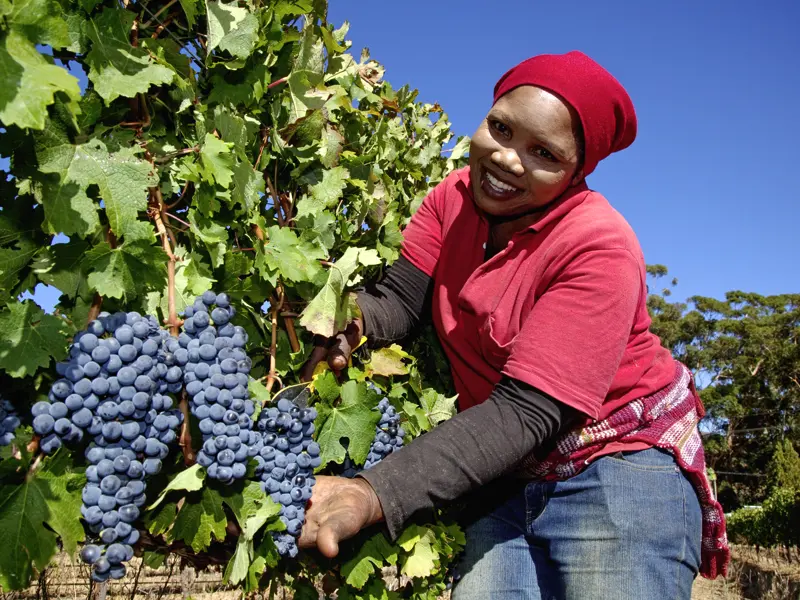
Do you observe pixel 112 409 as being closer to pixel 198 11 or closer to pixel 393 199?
pixel 198 11

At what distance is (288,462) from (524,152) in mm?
1230

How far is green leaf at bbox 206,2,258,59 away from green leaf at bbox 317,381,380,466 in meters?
1.02

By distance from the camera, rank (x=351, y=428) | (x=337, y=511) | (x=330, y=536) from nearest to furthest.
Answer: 1. (x=330, y=536)
2. (x=337, y=511)
3. (x=351, y=428)

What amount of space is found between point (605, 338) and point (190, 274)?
47.4 inches

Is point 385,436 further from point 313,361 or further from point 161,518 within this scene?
point 161,518

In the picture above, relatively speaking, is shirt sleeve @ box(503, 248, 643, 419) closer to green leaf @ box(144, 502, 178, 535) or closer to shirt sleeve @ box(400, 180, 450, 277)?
shirt sleeve @ box(400, 180, 450, 277)

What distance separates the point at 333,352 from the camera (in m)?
2.05

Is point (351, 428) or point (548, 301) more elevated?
point (548, 301)

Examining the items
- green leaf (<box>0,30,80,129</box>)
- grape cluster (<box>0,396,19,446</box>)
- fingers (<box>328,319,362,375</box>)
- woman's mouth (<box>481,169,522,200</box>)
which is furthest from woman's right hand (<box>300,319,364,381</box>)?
green leaf (<box>0,30,80,129</box>)

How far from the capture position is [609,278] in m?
2.00

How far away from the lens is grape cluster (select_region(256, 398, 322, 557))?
63.3 inches

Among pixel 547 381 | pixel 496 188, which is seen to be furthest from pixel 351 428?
pixel 496 188

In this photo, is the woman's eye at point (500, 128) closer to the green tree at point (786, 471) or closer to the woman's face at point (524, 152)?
the woman's face at point (524, 152)

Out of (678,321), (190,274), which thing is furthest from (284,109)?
(678,321)
